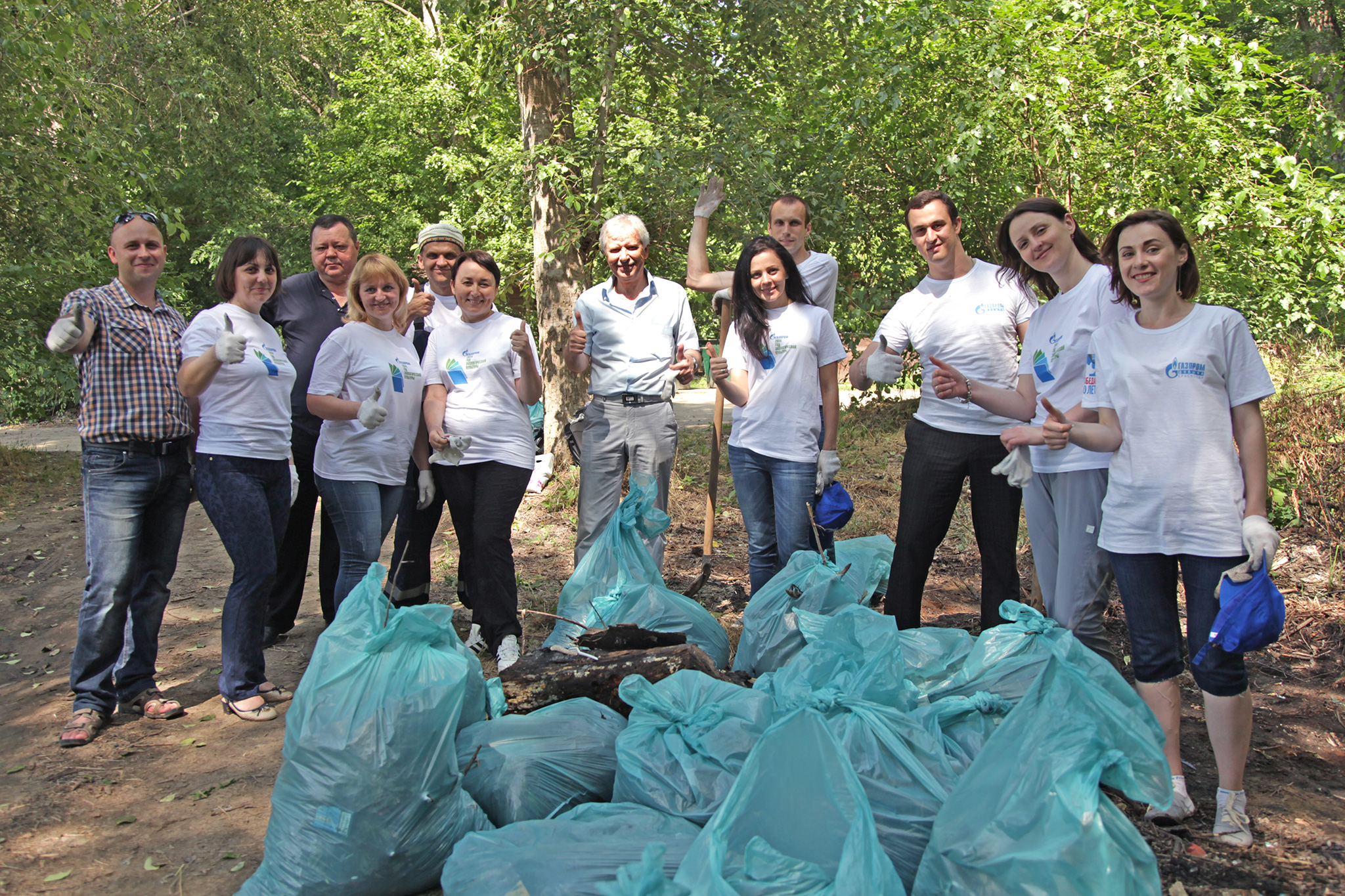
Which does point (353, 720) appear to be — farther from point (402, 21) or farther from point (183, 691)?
point (402, 21)

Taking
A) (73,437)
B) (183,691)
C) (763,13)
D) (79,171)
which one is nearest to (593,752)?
(183,691)

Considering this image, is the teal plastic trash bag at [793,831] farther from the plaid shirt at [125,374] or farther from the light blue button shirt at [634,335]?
the plaid shirt at [125,374]

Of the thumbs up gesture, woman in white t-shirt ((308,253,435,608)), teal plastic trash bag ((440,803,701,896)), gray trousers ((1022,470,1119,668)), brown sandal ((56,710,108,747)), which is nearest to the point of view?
teal plastic trash bag ((440,803,701,896))

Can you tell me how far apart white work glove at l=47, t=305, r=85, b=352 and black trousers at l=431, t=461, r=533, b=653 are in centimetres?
133

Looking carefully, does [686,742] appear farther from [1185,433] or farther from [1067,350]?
[1067,350]

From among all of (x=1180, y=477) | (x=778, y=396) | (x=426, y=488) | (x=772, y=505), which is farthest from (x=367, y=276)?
(x=1180, y=477)

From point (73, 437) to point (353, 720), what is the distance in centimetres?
1485

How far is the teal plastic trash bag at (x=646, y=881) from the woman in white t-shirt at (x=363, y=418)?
212 cm

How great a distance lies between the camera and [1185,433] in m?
2.35

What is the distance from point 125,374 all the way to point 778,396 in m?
2.37

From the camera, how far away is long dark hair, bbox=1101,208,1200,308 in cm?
242

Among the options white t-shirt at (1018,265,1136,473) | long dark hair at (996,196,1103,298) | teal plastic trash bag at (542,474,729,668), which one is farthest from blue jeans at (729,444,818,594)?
long dark hair at (996,196,1103,298)

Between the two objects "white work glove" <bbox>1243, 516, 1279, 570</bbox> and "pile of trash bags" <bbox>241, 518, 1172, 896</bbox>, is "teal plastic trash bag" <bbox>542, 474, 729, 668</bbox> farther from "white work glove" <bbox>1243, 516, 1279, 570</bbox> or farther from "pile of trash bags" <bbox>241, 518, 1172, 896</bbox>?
"white work glove" <bbox>1243, 516, 1279, 570</bbox>

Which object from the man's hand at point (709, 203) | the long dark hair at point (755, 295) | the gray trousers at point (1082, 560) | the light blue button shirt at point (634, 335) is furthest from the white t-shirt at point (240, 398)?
the gray trousers at point (1082, 560)
